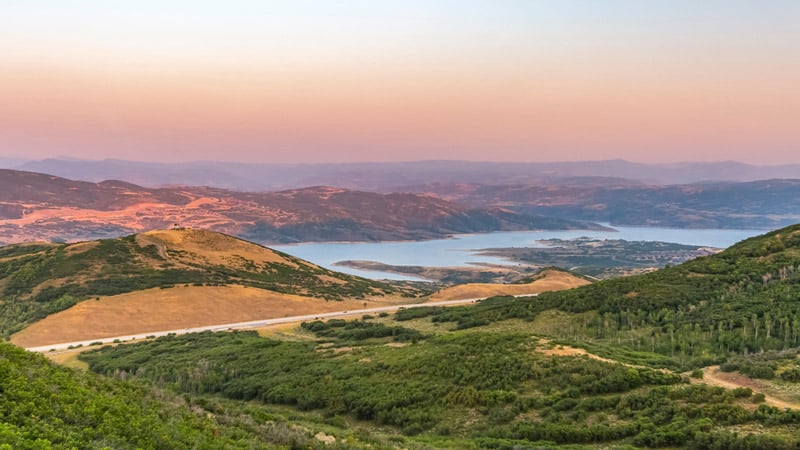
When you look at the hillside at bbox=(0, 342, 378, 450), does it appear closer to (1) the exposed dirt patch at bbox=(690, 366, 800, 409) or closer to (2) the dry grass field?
(1) the exposed dirt patch at bbox=(690, 366, 800, 409)

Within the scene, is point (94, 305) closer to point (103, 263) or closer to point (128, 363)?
point (103, 263)

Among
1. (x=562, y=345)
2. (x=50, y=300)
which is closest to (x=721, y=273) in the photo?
(x=562, y=345)

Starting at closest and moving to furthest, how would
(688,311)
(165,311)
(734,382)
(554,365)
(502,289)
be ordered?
(734,382) < (554,365) < (688,311) < (165,311) < (502,289)

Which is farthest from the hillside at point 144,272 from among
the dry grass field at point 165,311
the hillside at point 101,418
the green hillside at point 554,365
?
the hillside at point 101,418

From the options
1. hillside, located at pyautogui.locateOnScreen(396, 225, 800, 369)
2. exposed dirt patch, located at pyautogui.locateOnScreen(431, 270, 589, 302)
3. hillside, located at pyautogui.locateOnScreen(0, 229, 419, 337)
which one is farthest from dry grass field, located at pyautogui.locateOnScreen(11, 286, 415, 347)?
hillside, located at pyautogui.locateOnScreen(396, 225, 800, 369)

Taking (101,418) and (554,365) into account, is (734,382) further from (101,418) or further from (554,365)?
(101,418)

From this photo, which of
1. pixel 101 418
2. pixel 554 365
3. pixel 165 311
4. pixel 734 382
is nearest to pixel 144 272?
pixel 165 311
